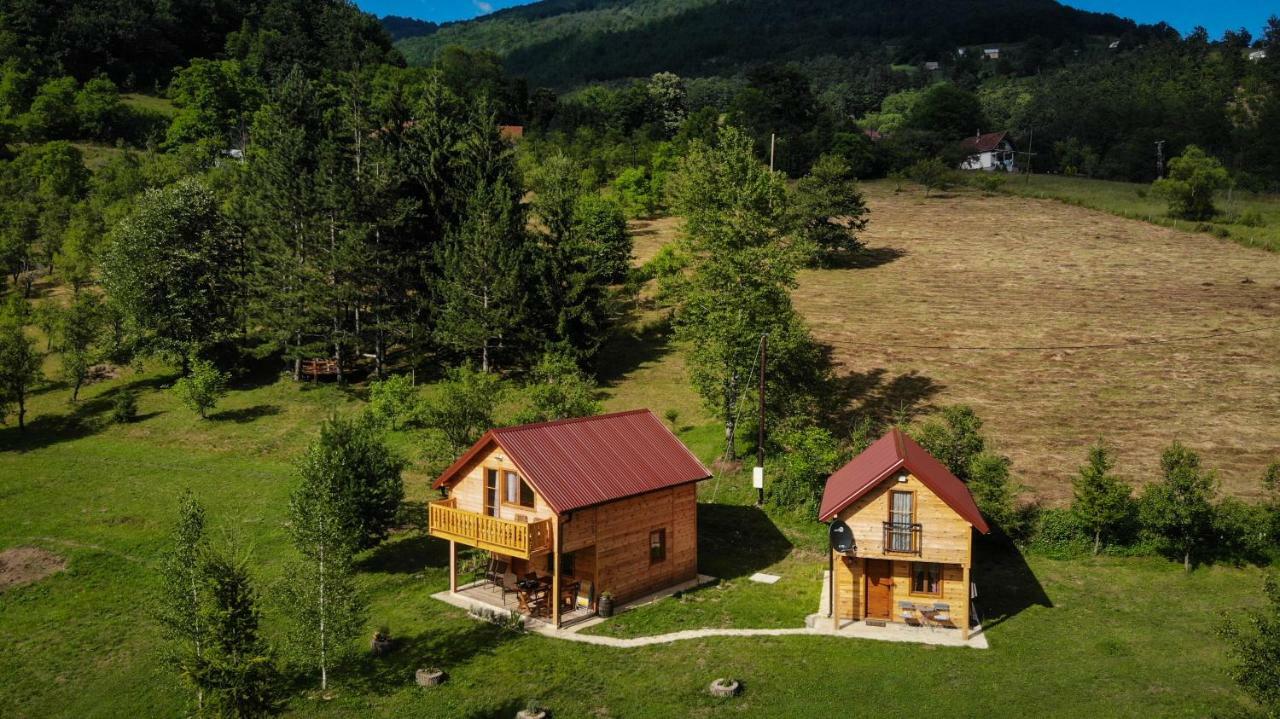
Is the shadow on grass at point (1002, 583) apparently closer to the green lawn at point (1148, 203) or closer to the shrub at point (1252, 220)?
the green lawn at point (1148, 203)

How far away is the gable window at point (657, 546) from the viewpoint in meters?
31.3

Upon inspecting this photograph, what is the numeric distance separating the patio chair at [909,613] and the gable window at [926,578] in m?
0.66

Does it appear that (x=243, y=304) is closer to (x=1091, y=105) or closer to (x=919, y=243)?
(x=919, y=243)

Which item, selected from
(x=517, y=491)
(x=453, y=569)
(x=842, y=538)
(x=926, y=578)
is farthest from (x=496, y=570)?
(x=926, y=578)

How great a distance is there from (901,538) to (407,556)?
60.3ft

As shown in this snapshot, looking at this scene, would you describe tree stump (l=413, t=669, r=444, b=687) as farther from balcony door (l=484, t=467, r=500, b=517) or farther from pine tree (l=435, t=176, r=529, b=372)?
pine tree (l=435, t=176, r=529, b=372)

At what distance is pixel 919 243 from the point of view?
82188 millimetres

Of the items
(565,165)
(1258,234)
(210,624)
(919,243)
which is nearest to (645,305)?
(565,165)

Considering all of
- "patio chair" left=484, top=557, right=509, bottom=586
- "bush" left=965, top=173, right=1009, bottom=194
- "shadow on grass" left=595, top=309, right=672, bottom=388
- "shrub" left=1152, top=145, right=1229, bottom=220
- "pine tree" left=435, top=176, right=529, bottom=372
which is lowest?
"patio chair" left=484, top=557, right=509, bottom=586

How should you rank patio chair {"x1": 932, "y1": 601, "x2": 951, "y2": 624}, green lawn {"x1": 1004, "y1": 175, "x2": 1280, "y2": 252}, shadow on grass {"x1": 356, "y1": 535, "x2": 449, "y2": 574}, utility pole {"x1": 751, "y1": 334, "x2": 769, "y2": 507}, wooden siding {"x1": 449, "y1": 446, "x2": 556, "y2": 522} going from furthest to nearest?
1. green lawn {"x1": 1004, "y1": 175, "x2": 1280, "y2": 252}
2. utility pole {"x1": 751, "y1": 334, "x2": 769, "y2": 507}
3. shadow on grass {"x1": 356, "y1": 535, "x2": 449, "y2": 574}
4. wooden siding {"x1": 449, "y1": 446, "x2": 556, "y2": 522}
5. patio chair {"x1": 932, "y1": 601, "x2": 951, "y2": 624}

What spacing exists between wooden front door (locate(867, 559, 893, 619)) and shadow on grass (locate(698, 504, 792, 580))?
17.1 feet

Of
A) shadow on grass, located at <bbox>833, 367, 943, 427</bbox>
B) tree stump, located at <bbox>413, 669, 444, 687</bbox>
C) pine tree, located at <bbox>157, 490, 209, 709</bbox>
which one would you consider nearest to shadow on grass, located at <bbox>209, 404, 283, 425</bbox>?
tree stump, located at <bbox>413, 669, 444, 687</bbox>

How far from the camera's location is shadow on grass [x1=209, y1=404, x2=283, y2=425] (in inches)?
1993

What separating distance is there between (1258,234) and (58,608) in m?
88.1
